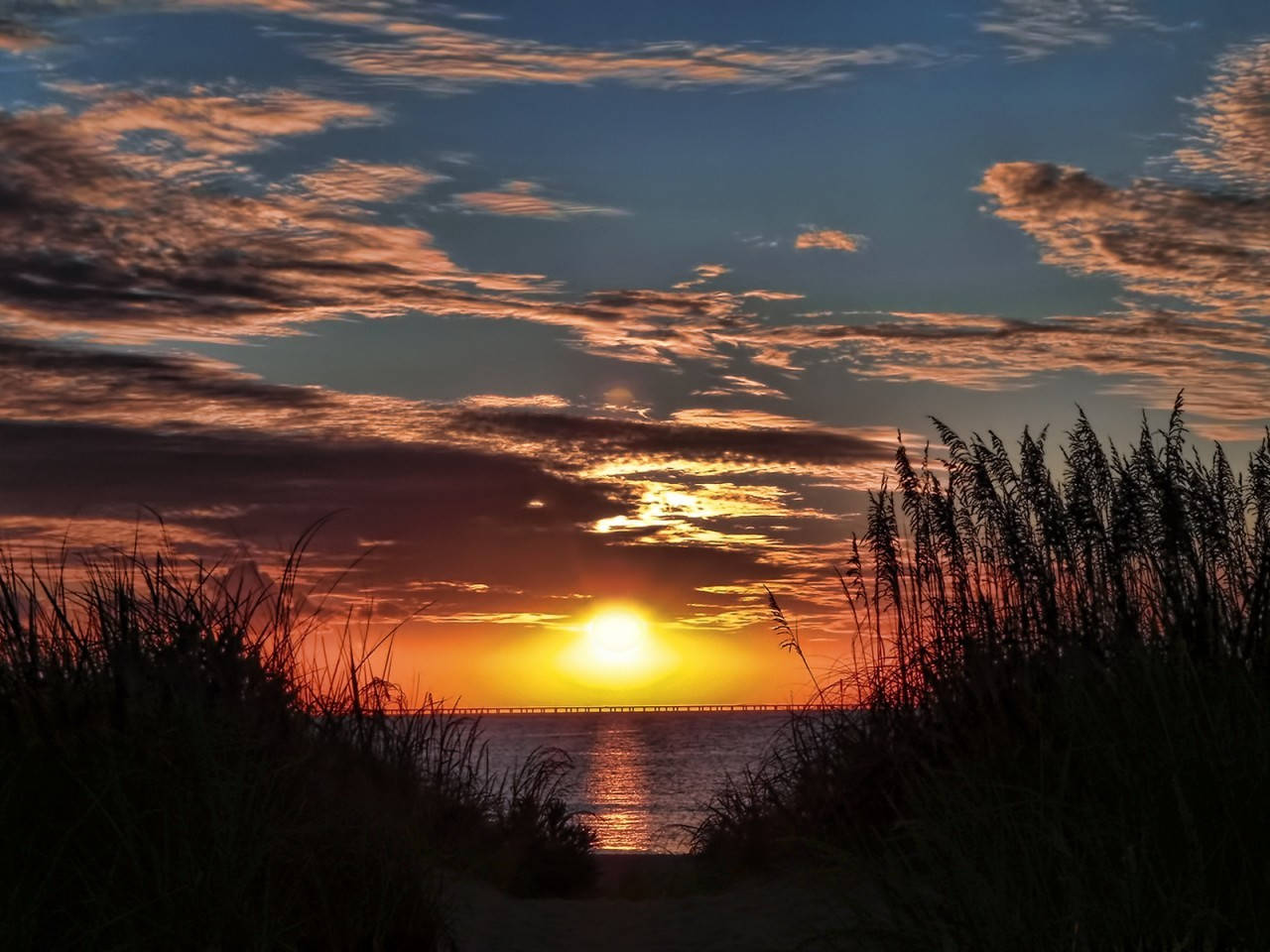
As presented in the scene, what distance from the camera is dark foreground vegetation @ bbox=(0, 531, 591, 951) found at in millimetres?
5398

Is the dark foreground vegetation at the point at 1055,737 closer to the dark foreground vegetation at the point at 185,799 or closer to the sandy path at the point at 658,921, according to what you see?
the sandy path at the point at 658,921

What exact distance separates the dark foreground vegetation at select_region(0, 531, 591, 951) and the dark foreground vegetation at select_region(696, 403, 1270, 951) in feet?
7.79

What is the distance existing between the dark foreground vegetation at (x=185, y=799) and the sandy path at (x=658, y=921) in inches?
26.3

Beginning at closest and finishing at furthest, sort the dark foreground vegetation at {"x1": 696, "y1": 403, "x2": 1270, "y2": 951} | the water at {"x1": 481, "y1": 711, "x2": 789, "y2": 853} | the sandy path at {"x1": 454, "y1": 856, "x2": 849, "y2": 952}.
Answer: the dark foreground vegetation at {"x1": 696, "y1": 403, "x2": 1270, "y2": 951} < the sandy path at {"x1": 454, "y1": 856, "x2": 849, "y2": 952} < the water at {"x1": 481, "y1": 711, "x2": 789, "y2": 853}

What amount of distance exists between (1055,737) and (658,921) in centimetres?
325

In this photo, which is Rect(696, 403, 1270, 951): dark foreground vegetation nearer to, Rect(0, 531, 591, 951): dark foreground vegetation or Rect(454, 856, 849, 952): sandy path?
Rect(454, 856, 849, 952): sandy path

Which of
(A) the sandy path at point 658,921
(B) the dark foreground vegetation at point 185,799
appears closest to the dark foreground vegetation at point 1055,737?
(A) the sandy path at point 658,921

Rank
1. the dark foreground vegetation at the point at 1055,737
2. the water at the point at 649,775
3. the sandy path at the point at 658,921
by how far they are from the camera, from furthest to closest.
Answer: the water at the point at 649,775 → the sandy path at the point at 658,921 → the dark foreground vegetation at the point at 1055,737

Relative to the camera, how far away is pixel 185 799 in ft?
19.4

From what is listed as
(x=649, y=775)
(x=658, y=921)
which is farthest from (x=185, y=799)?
(x=649, y=775)

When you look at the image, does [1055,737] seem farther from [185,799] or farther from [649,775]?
[649,775]

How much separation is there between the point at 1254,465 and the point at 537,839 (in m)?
7.03

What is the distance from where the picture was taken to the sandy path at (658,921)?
7.64 m

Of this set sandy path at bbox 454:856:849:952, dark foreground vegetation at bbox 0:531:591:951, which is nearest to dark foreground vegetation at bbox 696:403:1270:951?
sandy path at bbox 454:856:849:952
